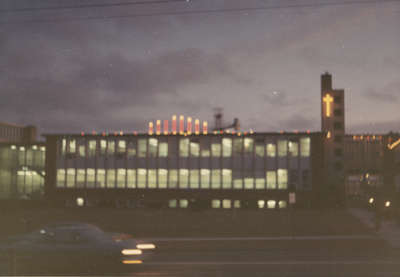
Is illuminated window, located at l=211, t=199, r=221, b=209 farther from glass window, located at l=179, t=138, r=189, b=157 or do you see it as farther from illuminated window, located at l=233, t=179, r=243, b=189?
glass window, located at l=179, t=138, r=189, b=157

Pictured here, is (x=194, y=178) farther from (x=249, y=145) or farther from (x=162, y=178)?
(x=249, y=145)

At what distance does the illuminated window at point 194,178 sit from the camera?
5436cm

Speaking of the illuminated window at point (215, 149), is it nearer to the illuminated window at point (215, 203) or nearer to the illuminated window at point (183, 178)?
the illuminated window at point (183, 178)

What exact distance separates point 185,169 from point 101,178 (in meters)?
12.1

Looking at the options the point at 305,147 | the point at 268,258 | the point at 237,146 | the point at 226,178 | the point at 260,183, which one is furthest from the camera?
the point at 237,146

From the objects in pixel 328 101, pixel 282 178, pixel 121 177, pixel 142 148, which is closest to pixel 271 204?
pixel 282 178

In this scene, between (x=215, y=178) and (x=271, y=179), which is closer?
(x=271, y=179)

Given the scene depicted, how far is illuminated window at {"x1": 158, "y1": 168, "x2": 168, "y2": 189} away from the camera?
54.9 metres

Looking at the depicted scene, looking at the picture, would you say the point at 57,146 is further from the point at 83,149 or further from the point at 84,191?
the point at 84,191

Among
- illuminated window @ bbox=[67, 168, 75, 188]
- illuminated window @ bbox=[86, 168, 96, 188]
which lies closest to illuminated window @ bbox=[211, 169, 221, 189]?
illuminated window @ bbox=[86, 168, 96, 188]

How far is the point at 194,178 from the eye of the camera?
5450 centimetres

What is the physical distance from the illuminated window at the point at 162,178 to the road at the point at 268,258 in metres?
34.2

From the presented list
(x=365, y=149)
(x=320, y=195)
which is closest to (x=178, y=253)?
(x=320, y=195)

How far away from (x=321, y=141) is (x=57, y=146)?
37.0 m
